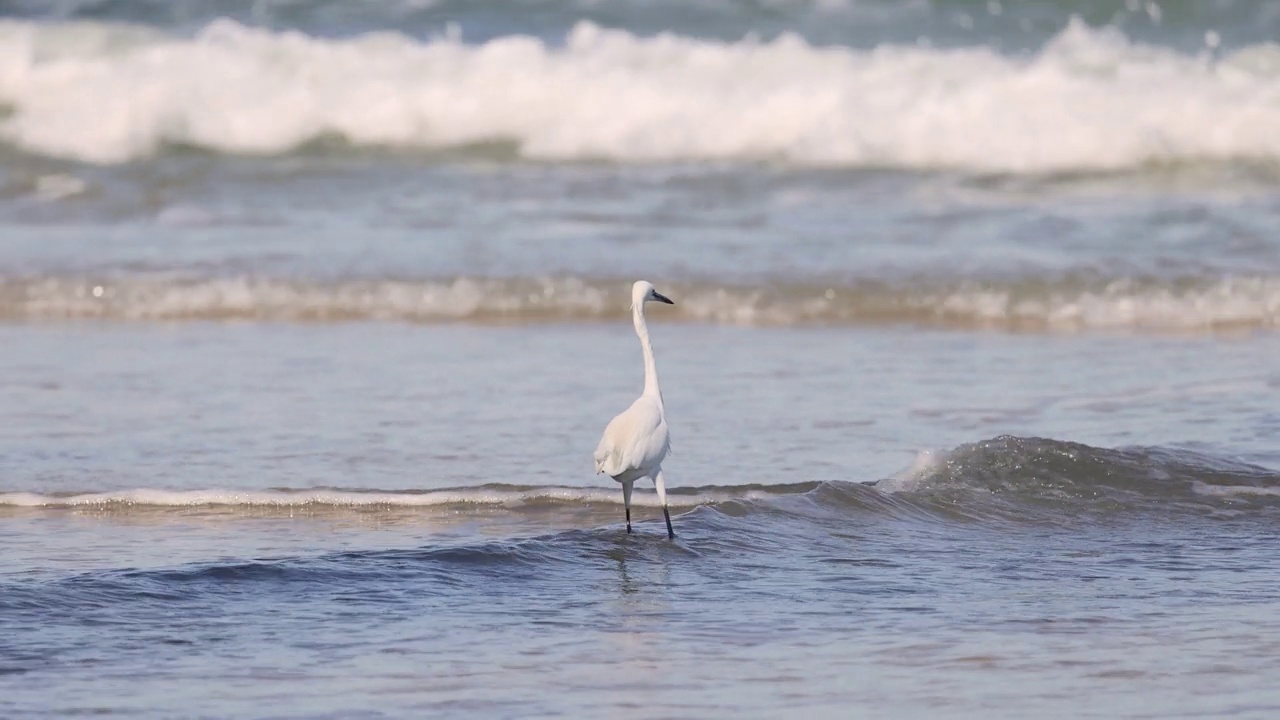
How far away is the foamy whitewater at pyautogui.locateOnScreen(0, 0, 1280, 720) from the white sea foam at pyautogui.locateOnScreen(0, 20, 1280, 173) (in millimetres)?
54

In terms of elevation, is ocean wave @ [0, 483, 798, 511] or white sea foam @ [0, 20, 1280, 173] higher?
white sea foam @ [0, 20, 1280, 173]

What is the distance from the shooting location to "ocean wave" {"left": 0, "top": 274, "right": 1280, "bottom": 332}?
9.85 meters

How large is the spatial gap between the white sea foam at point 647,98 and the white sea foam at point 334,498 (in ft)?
25.9

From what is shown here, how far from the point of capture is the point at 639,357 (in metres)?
8.80

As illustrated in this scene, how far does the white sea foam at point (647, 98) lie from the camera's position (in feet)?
46.1

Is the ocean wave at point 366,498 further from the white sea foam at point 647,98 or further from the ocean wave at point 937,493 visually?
the white sea foam at point 647,98

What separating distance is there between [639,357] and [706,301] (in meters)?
1.52

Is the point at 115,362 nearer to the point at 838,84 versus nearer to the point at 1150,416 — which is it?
the point at 1150,416

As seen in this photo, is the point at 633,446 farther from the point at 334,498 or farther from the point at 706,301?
the point at 706,301

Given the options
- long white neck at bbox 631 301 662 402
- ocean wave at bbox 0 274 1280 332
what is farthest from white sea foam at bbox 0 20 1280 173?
long white neck at bbox 631 301 662 402

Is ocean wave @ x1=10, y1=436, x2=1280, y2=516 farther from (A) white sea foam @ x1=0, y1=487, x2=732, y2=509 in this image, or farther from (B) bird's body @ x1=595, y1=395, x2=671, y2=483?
(B) bird's body @ x1=595, y1=395, x2=671, y2=483

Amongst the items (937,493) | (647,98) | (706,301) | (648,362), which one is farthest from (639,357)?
(647,98)

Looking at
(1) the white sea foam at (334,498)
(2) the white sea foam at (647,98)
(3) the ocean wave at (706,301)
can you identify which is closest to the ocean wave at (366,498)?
(1) the white sea foam at (334,498)

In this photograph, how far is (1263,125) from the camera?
13.8 meters
